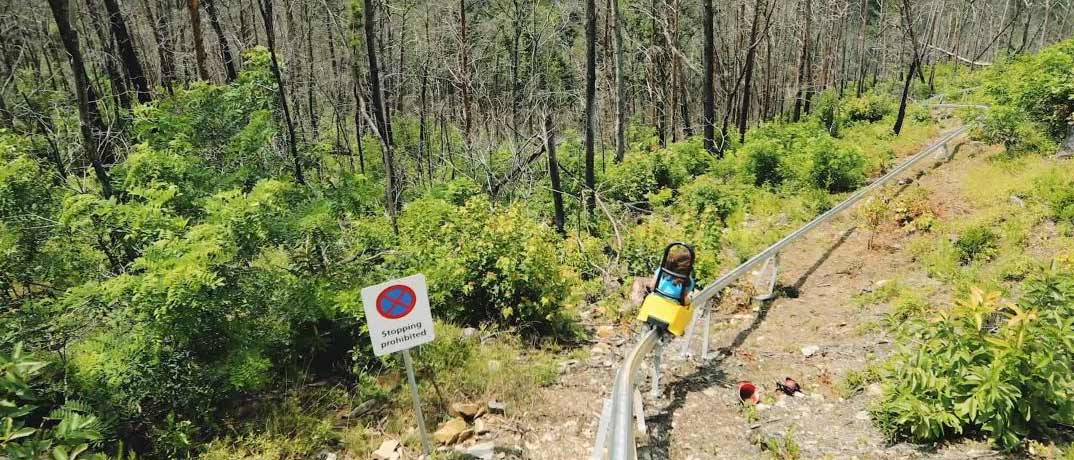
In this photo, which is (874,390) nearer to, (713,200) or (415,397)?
(415,397)

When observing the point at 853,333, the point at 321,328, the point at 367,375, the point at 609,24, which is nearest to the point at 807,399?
the point at 853,333

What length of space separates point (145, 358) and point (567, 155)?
1443 centimetres

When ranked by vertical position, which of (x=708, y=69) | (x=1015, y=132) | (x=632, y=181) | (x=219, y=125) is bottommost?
(x=632, y=181)

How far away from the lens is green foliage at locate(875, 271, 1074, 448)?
12.5 ft

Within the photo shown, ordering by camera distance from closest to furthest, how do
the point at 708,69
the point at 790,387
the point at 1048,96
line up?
the point at 790,387
the point at 1048,96
the point at 708,69

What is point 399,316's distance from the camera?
4.75 m

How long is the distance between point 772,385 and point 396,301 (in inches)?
163

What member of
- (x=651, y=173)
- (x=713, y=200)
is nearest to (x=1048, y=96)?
(x=713, y=200)

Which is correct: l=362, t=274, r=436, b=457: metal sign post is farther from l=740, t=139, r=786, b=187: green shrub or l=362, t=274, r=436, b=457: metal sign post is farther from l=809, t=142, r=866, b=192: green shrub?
l=740, t=139, r=786, b=187: green shrub

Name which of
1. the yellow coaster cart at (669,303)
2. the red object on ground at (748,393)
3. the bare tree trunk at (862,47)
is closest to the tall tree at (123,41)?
the yellow coaster cart at (669,303)

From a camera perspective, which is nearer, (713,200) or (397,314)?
(397,314)

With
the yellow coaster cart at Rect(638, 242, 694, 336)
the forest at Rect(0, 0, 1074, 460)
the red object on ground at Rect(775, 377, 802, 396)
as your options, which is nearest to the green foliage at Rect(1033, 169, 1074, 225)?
the forest at Rect(0, 0, 1074, 460)

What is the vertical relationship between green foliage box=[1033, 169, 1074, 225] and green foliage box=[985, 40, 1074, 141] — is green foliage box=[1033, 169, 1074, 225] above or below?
below

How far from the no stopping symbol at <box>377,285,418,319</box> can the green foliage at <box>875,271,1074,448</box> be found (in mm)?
4172
